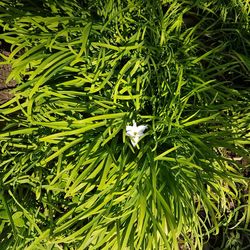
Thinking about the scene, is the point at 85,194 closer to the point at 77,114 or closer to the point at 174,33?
the point at 77,114

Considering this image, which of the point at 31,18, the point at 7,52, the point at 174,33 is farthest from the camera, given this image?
the point at 7,52

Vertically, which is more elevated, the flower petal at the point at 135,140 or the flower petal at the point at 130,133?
the flower petal at the point at 130,133

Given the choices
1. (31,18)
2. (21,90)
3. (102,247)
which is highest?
(31,18)

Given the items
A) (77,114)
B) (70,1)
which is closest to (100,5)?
(70,1)

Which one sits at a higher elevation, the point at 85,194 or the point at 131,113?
the point at 131,113

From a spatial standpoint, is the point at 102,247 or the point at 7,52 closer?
the point at 102,247

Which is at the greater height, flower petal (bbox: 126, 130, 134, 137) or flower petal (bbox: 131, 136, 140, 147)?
flower petal (bbox: 126, 130, 134, 137)

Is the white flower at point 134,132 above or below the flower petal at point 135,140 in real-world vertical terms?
above

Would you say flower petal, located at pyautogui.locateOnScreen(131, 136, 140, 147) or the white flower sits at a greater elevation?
the white flower
